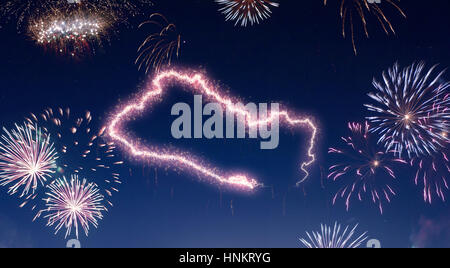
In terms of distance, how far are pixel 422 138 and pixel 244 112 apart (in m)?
2.84

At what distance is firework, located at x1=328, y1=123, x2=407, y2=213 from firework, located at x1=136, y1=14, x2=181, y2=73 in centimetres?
307

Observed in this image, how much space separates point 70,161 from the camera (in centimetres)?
576

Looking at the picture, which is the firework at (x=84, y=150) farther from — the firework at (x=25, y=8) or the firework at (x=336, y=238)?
the firework at (x=336, y=238)

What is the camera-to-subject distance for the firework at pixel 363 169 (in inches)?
222

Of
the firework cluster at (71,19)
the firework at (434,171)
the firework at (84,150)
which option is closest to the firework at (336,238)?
the firework at (434,171)

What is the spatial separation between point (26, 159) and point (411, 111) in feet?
20.3

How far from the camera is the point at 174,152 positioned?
19.0 ft

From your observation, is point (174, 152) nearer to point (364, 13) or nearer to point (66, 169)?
point (66, 169)

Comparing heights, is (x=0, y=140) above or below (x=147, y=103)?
below

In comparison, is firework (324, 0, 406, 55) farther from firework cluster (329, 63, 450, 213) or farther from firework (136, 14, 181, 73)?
firework (136, 14, 181, 73)
